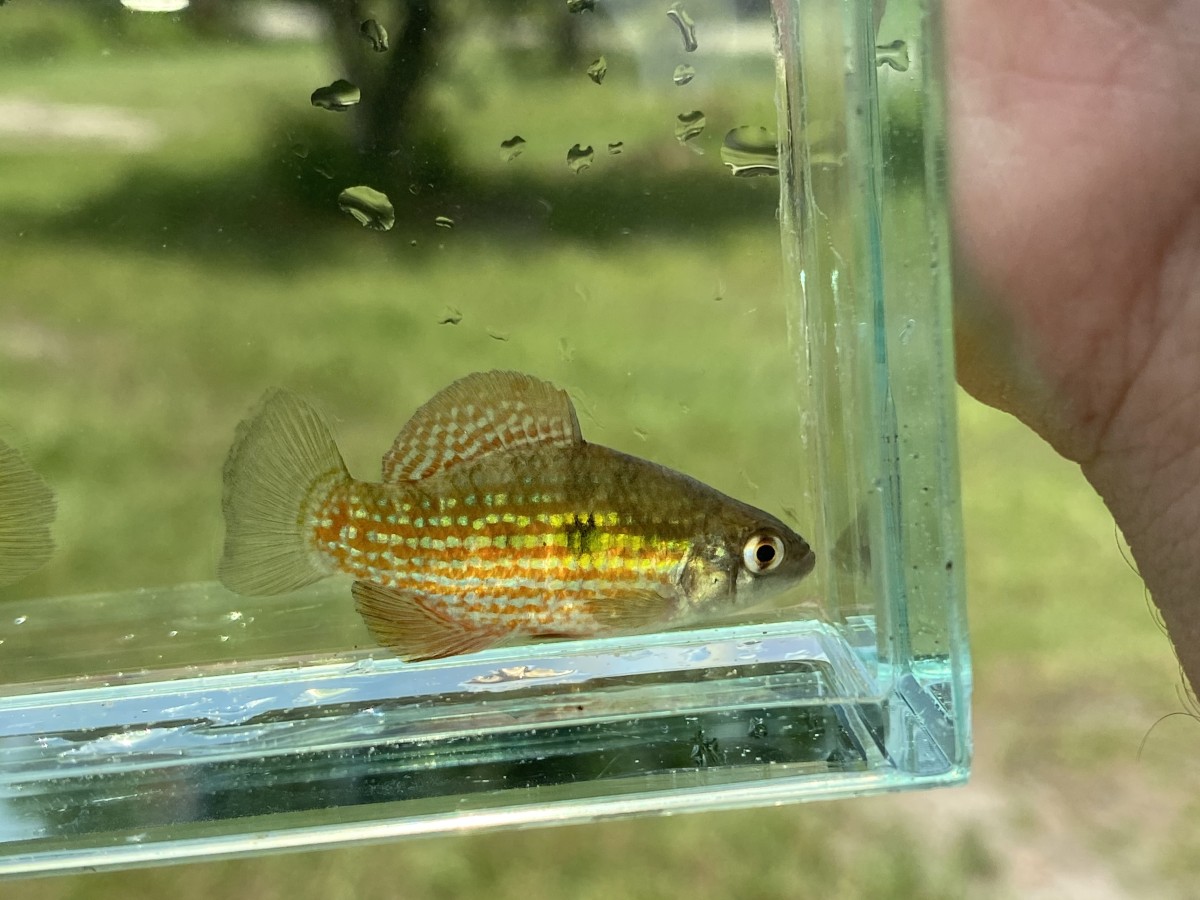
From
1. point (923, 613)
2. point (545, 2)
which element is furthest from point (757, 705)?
point (545, 2)

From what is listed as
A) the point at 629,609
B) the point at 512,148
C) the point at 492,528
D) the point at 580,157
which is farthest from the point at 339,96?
the point at 629,609

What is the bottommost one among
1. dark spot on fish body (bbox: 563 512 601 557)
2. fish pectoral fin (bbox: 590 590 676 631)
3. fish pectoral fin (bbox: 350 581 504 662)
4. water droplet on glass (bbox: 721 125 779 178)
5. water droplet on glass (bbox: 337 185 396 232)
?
fish pectoral fin (bbox: 350 581 504 662)

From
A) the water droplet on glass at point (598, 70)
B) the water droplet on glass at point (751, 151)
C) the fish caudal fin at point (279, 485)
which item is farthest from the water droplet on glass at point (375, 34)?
the fish caudal fin at point (279, 485)

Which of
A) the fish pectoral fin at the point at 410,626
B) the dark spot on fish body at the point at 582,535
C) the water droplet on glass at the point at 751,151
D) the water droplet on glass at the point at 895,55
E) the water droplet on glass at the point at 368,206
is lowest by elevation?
the fish pectoral fin at the point at 410,626

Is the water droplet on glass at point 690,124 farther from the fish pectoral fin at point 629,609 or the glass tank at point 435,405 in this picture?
the fish pectoral fin at point 629,609

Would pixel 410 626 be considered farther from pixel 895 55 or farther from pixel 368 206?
pixel 895 55

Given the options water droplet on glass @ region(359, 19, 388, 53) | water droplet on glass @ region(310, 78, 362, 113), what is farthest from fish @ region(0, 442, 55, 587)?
water droplet on glass @ region(359, 19, 388, 53)

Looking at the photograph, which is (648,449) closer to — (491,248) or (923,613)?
(491,248)

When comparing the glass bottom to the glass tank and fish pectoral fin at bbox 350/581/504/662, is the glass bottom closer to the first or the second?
the glass tank
